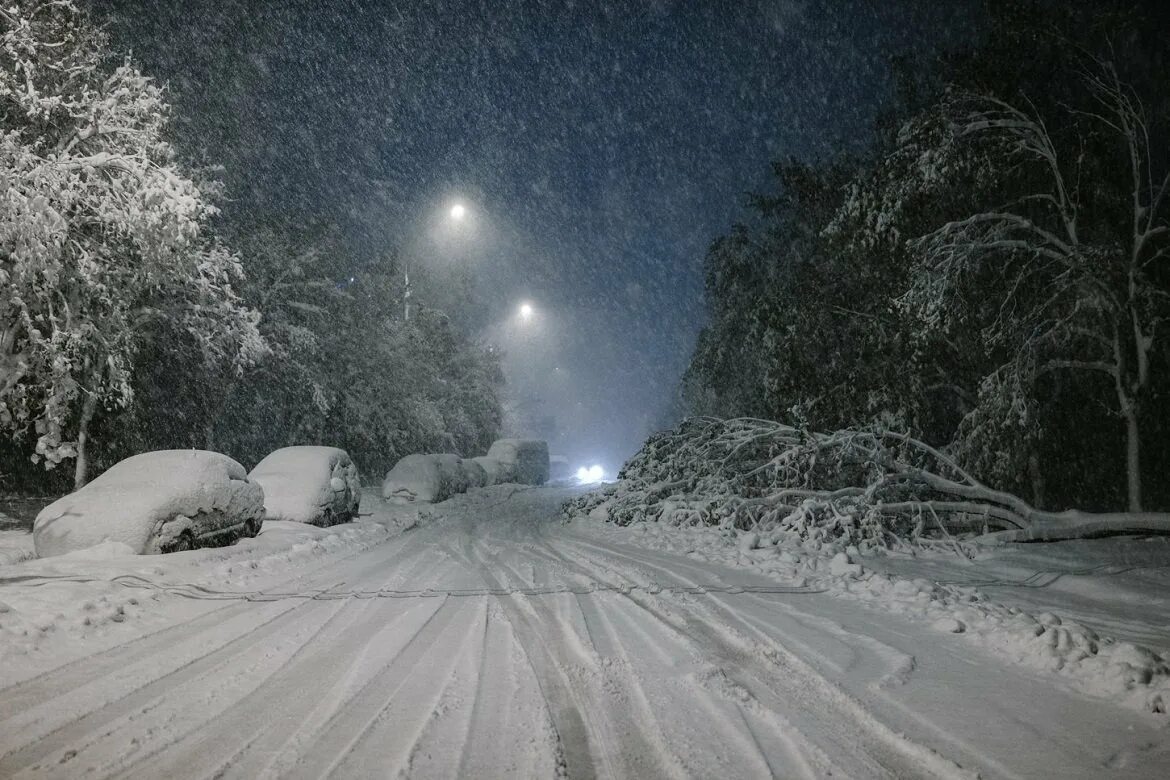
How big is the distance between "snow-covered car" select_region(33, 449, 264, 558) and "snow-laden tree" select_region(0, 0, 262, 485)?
2.72 metres

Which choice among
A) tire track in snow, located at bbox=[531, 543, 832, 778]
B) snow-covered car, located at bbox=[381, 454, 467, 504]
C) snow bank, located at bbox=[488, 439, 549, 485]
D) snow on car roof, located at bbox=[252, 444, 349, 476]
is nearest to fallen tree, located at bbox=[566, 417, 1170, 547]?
tire track in snow, located at bbox=[531, 543, 832, 778]

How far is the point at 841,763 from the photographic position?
2.67 metres

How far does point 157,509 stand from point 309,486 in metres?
4.19

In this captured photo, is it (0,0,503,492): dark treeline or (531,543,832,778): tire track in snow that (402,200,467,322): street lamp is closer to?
(0,0,503,492): dark treeline

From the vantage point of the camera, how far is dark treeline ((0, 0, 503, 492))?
357 inches

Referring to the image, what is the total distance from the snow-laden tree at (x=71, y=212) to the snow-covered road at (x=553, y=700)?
6232 mm

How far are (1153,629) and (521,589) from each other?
5.42 metres

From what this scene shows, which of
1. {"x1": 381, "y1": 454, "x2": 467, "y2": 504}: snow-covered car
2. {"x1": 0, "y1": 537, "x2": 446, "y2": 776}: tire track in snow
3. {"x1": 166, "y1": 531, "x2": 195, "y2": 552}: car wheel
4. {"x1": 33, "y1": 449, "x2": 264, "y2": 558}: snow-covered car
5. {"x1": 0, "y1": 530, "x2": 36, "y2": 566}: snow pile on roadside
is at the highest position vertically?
{"x1": 381, "y1": 454, "x2": 467, "y2": 504}: snow-covered car

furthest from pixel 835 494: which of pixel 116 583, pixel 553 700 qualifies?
pixel 116 583

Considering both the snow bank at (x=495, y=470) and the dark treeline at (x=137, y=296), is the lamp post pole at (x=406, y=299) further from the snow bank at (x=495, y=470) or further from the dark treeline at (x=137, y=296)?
the snow bank at (x=495, y=470)

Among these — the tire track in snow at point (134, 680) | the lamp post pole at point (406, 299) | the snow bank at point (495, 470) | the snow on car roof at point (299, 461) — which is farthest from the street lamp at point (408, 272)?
the tire track in snow at point (134, 680)

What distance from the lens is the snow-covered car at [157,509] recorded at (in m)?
7.38

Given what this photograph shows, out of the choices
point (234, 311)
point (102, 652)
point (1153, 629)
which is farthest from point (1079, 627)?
point (234, 311)

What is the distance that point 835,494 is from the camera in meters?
9.57
